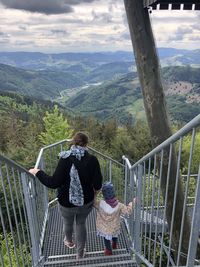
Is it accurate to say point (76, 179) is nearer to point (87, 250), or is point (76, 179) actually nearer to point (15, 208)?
point (15, 208)

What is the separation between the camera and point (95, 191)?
4.05 m

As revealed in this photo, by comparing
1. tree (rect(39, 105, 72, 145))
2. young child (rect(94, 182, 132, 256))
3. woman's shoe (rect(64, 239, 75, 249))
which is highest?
young child (rect(94, 182, 132, 256))

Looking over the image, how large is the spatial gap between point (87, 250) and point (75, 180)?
54.7 inches

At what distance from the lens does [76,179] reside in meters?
3.74

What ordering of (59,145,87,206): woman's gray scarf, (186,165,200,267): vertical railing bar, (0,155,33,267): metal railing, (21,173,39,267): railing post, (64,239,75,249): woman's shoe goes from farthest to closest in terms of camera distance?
(64,239,75,249): woman's shoe, (59,145,87,206): woman's gray scarf, (21,173,39,267): railing post, (0,155,33,267): metal railing, (186,165,200,267): vertical railing bar

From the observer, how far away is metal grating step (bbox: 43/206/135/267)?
4.21m

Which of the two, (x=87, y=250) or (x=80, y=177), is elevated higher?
(x=80, y=177)

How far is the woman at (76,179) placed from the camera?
3.70 m

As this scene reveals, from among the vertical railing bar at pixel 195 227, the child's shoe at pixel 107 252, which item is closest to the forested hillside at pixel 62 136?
the child's shoe at pixel 107 252

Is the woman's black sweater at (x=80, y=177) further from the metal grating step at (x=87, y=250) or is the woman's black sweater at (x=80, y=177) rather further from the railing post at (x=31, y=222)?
the metal grating step at (x=87, y=250)

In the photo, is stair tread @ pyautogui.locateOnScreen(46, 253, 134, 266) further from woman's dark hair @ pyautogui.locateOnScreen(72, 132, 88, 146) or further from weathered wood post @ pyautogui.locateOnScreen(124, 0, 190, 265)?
woman's dark hair @ pyautogui.locateOnScreen(72, 132, 88, 146)

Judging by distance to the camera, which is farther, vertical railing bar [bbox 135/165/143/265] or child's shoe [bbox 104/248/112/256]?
child's shoe [bbox 104/248/112/256]

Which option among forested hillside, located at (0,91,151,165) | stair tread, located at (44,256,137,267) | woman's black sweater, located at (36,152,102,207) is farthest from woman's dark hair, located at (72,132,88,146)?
forested hillside, located at (0,91,151,165)

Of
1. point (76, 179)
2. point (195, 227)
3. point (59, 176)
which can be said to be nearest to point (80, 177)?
point (76, 179)
